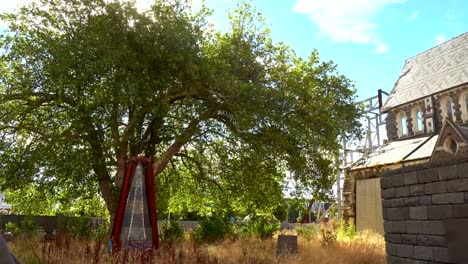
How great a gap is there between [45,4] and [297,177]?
1142 cm

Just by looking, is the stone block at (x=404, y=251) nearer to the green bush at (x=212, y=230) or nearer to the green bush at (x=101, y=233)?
the green bush at (x=101, y=233)

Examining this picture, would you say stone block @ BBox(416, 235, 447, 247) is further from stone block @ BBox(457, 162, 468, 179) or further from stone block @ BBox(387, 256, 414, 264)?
stone block @ BBox(457, 162, 468, 179)

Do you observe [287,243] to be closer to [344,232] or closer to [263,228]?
[263,228]

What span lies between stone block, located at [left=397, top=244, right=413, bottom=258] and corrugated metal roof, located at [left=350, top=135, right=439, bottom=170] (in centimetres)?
1601

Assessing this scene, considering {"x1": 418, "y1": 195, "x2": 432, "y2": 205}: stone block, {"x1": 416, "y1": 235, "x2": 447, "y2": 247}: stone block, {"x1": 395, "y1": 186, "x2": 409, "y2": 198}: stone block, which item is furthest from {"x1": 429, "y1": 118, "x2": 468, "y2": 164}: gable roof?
{"x1": 416, "y1": 235, "x2": 447, "y2": 247}: stone block

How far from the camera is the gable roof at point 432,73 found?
28.2 m

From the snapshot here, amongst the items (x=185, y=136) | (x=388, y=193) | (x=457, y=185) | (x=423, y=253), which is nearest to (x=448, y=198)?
(x=457, y=185)

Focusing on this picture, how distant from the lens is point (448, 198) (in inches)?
306

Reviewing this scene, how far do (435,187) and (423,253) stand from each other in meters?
1.38

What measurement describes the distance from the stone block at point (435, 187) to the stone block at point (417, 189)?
11 cm

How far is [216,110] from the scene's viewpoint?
51.9ft

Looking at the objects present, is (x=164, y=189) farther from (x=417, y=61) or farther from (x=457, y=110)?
(x=417, y=61)

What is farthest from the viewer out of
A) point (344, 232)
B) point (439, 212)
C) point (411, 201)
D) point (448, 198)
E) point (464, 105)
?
point (464, 105)

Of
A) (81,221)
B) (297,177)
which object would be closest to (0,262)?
(297,177)
